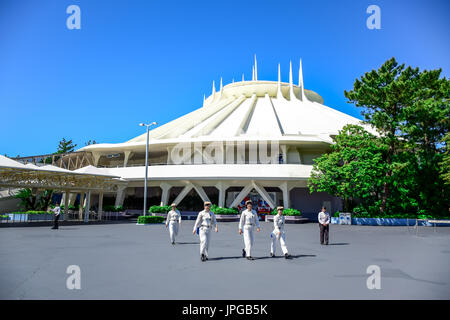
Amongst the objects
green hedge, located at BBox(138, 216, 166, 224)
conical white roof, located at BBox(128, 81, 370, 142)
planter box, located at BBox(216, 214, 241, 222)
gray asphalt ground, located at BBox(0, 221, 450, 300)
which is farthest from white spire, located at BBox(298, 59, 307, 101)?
gray asphalt ground, located at BBox(0, 221, 450, 300)

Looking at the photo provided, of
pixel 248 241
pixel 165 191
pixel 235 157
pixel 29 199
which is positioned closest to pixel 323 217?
pixel 248 241

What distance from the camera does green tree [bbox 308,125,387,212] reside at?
2511 centimetres

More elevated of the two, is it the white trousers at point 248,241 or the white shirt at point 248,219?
the white shirt at point 248,219

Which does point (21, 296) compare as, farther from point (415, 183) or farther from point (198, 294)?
point (415, 183)

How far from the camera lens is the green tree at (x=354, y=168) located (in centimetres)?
2511

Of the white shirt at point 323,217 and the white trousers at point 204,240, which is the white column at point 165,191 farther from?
the white trousers at point 204,240

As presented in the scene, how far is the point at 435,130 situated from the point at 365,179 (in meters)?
9.37

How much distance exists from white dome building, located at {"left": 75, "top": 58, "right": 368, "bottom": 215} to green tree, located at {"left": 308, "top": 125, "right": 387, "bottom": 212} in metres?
3.48

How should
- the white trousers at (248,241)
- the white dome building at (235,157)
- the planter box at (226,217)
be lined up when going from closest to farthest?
the white trousers at (248,241) < the planter box at (226,217) < the white dome building at (235,157)

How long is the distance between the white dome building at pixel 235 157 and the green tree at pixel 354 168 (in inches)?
137

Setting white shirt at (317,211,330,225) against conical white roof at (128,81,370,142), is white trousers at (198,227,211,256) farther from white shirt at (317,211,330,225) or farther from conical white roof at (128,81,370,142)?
conical white roof at (128,81,370,142)

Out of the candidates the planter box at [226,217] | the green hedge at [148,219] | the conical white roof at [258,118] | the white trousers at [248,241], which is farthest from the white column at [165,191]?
the white trousers at [248,241]
